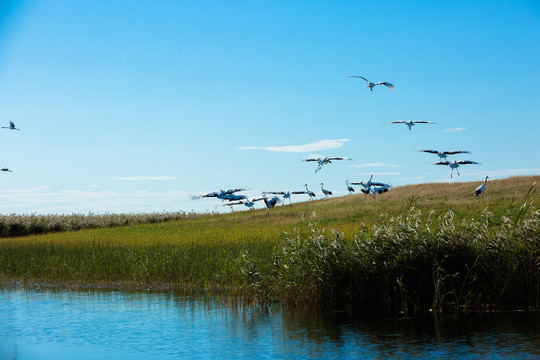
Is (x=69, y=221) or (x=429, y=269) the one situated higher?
(x=69, y=221)

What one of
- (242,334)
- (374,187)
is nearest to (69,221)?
(374,187)

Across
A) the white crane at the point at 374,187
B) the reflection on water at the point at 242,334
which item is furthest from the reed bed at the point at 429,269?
the white crane at the point at 374,187

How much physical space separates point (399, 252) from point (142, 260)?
1158 centimetres

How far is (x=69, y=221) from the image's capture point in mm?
63062

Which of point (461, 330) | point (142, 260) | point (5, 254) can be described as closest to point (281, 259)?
point (461, 330)

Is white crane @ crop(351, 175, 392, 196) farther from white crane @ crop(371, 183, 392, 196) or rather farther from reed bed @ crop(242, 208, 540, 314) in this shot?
reed bed @ crop(242, 208, 540, 314)

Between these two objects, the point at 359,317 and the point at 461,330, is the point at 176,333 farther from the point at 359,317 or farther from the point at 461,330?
the point at 461,330

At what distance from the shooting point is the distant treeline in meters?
60.5

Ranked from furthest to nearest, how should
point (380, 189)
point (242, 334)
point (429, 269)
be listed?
point (380, 189) → point (429, 269) → point (242, 334)

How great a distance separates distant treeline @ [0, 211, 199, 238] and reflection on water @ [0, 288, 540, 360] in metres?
47.2

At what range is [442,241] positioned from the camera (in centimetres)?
1493

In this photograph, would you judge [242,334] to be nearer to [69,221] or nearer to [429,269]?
[429,269]

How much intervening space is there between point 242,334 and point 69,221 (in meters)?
54.4

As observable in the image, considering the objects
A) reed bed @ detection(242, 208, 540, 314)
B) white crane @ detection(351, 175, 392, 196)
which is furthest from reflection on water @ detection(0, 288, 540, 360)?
white crane @ detection(351, 175, 392, 196)
